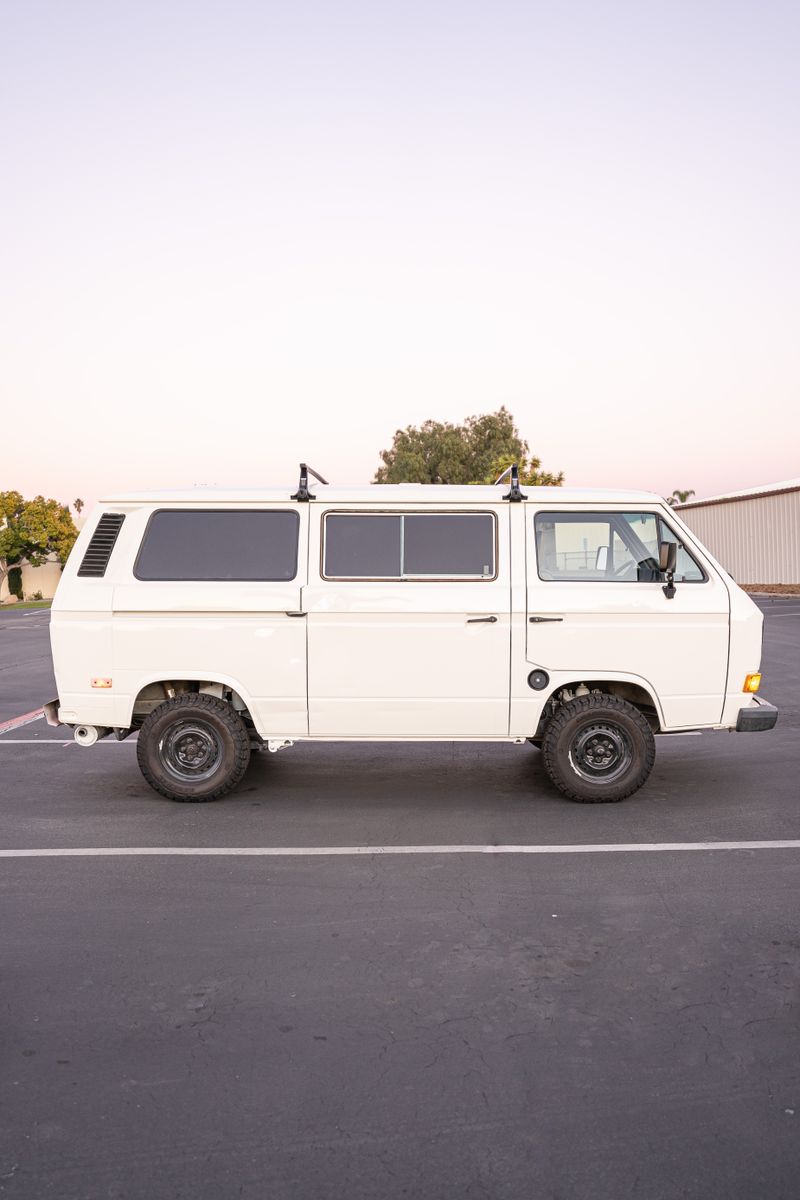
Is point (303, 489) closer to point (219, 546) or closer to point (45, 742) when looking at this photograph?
point (219, 546)

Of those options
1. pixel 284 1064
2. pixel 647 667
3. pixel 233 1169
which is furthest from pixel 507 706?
pixel 233 1169

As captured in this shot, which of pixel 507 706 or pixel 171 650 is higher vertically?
pixel 171 650

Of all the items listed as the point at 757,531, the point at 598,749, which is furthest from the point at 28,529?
the point at 598,749

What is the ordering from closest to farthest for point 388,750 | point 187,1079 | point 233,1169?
point 233,1169, point 187,1079, point 388,750

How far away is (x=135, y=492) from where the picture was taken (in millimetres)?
6953

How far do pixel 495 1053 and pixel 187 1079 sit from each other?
1.10 meters

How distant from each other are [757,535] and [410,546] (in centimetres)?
3808

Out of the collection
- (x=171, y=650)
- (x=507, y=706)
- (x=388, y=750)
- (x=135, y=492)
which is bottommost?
(x=388, y=750)

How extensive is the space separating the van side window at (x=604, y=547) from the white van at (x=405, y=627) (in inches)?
0.5

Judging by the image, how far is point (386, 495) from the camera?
685cm

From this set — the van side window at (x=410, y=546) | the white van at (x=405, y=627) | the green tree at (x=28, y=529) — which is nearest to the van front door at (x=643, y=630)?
the white van at (x=405, y=627)

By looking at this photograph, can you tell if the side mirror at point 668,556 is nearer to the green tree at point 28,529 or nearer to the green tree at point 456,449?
the green tree at point 456,449

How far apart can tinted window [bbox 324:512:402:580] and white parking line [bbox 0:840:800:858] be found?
1.99 m

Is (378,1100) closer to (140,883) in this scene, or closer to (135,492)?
(140,883)
